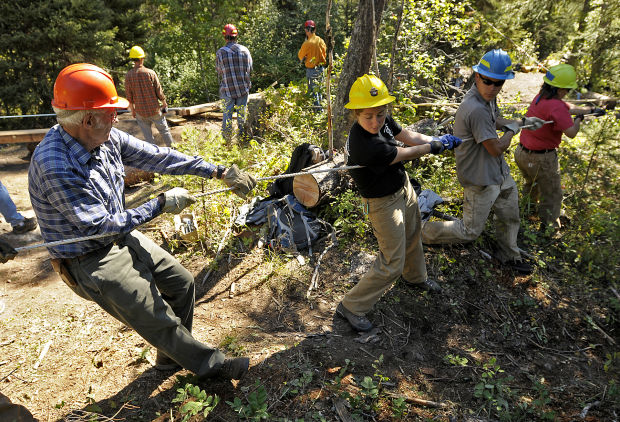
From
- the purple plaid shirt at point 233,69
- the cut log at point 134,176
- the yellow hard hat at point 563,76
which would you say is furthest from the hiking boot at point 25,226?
the yellow hard hat at point 563,76

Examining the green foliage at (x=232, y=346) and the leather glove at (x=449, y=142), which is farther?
the leather glove at (x=449, y=142)

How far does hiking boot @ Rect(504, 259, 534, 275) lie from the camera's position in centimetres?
466

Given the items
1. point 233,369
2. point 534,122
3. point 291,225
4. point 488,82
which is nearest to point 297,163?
point 291,225

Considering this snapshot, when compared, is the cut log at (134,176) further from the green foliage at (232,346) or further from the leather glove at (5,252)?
the leather glove at (5,252)

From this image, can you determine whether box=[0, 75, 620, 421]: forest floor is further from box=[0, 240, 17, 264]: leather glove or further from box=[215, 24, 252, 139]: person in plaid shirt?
box=[215, 24, 252, 139]: person in plaid shirt

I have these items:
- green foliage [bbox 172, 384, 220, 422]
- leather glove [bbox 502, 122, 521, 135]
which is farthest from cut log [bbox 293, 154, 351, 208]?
green foliage [bbox 172, 384, 220, 422]

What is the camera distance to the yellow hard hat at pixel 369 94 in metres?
3.23

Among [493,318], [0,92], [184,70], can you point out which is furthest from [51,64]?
[493,318]

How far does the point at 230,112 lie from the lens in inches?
323

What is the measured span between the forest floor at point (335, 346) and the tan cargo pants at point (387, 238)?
355mm

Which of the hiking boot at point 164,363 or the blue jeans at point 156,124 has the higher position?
the blue jeans at point 156,124

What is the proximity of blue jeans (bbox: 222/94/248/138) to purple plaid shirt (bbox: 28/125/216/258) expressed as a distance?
520 cm

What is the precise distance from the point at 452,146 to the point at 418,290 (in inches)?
60.8

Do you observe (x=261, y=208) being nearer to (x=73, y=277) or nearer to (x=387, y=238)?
(x=387, y=238)
